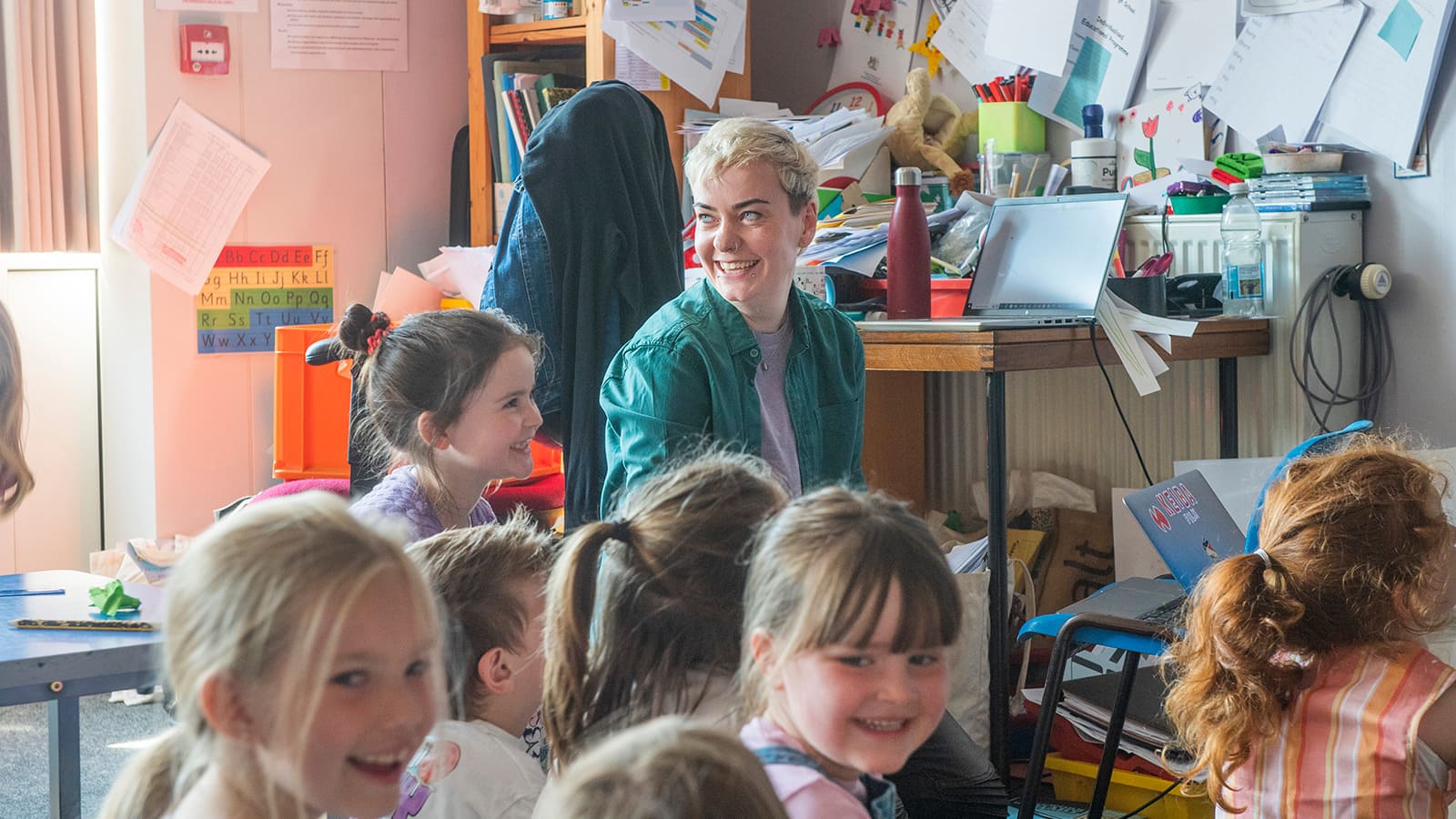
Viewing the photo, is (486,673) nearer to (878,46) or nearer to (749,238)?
(749,238)

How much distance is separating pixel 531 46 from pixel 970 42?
40.4 inches

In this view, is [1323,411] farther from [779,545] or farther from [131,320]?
[131,320]

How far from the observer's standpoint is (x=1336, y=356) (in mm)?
2574

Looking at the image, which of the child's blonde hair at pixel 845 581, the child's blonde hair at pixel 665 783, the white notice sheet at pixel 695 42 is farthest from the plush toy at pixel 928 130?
the child's blonde hair at pixel 665 783

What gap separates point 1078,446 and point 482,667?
1.91 m

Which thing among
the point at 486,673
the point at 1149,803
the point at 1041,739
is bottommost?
the point at 1149,803

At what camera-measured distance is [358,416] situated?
2080 mm

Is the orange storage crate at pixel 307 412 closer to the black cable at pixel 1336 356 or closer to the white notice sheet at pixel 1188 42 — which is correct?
the white notice sheet at pixel 1188 42

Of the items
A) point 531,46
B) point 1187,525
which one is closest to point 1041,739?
point 1187,525

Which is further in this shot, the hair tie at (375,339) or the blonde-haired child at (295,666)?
the hair tie at (375,339)

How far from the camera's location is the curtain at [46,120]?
10.8ft

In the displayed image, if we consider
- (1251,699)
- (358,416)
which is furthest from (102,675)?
(1251,699)

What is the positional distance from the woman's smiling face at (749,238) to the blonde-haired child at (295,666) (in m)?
0.98

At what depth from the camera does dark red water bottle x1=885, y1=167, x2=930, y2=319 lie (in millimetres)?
2547
